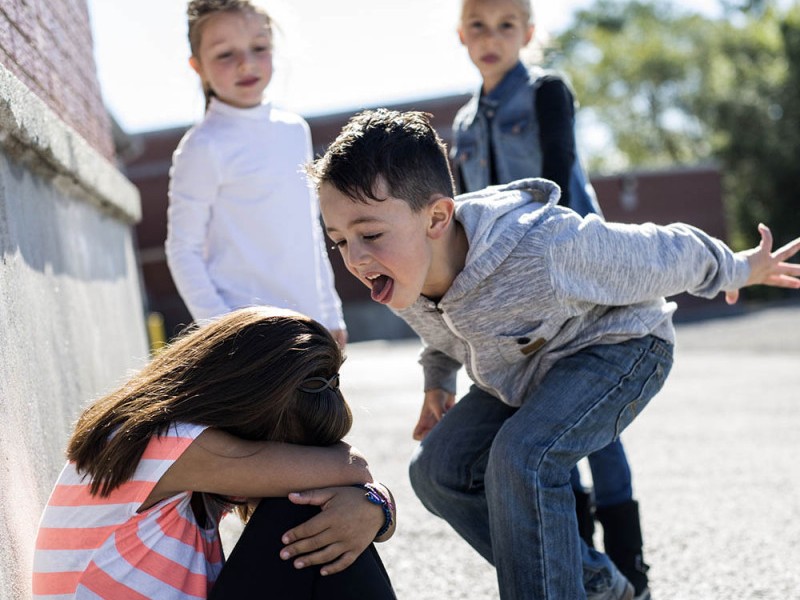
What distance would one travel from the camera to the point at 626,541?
3.46m

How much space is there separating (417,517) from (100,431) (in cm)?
269

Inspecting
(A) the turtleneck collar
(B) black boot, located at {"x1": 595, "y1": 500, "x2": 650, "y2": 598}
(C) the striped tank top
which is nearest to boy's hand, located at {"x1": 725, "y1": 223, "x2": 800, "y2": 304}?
→ (B) black boot, located at {"x1": 595, "y1": 500, "x2": 650, "y2": 598}

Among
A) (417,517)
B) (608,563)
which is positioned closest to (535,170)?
(608,563)

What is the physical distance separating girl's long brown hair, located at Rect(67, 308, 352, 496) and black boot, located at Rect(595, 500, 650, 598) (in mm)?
1374

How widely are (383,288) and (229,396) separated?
0.55 m

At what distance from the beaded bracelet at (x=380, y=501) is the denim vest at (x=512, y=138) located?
1.63 metres

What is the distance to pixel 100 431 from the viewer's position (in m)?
2.32

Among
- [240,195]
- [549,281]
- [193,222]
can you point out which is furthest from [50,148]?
[549,281]

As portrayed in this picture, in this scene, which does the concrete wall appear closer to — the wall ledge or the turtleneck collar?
the wall ledge

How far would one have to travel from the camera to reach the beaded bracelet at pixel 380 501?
2377 millimetres

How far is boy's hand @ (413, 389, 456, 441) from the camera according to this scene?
3.45m

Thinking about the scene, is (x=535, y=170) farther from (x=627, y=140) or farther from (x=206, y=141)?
(x=627, y=140)

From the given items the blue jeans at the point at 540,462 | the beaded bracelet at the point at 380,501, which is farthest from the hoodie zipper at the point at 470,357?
the beaded bracelet at the point at 380,501

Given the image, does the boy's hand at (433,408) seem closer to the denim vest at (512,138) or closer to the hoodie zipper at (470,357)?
the hoodie zipper at (470,357)
